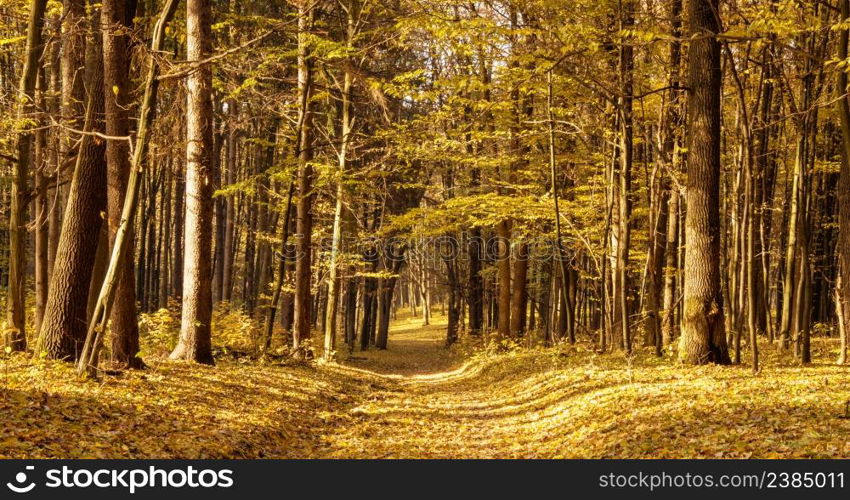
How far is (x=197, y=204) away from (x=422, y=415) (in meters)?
5.75

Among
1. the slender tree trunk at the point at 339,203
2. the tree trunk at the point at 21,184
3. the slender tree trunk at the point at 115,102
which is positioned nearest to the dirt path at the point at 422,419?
the slender tree trunk at the point at 339,203

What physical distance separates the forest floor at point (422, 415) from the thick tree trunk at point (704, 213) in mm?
684

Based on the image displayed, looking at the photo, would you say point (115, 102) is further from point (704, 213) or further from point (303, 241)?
point (704, 213)

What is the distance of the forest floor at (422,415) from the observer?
7047 millimetres

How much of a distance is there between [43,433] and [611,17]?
13.8 metres

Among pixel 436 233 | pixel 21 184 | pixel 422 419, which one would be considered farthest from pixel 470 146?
pixel 21 184

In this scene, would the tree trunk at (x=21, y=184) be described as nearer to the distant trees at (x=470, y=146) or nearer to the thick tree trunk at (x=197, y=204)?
the distant trees at (x=470, y=146)

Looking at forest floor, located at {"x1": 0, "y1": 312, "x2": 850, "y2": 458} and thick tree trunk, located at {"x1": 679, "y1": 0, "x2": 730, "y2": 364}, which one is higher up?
thick tree trunk, located at {"x1": 679, "y1": 0, "x2": 730, "y2": 364}

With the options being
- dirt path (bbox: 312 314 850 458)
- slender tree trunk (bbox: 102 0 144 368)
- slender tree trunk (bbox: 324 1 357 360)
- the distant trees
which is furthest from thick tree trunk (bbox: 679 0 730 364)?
slender tree trunk (bbox: 102 0 144 368)

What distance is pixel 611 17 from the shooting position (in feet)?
51.4

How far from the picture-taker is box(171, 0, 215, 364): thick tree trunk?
13.1m

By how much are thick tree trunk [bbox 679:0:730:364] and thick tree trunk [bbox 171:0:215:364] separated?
348 inches

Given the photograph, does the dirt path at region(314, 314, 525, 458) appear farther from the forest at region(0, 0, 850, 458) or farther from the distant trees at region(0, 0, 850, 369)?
the distant trees at region(0, 0, 850, 369)

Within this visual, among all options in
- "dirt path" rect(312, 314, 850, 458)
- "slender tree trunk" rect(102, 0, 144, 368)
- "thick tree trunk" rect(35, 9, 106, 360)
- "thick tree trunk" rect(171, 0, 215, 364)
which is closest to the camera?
"dirt path" rect(312, 314, 850, 458)
